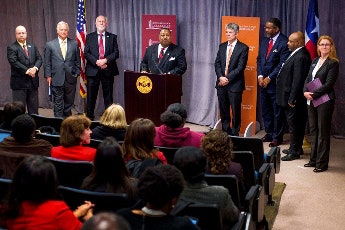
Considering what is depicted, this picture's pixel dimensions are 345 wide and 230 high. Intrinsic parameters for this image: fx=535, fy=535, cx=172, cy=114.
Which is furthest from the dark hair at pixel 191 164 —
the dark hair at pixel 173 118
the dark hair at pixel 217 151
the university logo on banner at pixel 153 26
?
the university logo on banner at pixel 153 26

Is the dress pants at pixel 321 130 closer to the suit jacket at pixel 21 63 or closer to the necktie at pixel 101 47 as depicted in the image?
the necktie at pixel 101 47

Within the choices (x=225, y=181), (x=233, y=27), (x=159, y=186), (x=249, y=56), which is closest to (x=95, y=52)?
(x=233, y=27)

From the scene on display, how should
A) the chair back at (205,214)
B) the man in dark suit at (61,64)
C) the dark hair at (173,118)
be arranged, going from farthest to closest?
the man in dark suit at (61,64), the dark hair at (173,118), the chair back at (205,214)

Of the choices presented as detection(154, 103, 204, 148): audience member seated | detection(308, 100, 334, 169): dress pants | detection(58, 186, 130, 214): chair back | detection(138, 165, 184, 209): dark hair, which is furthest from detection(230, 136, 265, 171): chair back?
detection(138, 165, 184, 209): dark hair

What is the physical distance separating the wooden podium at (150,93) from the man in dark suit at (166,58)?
31 centimetres

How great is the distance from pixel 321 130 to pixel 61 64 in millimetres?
4126

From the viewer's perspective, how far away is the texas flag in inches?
289

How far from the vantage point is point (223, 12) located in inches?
339

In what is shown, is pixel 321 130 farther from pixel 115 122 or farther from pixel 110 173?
pixel 110 173

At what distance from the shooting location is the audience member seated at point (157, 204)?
245cm

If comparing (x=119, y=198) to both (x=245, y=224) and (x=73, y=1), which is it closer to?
(x=245, y=224)

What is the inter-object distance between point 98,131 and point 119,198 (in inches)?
81.3

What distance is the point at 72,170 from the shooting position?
3.82 meters

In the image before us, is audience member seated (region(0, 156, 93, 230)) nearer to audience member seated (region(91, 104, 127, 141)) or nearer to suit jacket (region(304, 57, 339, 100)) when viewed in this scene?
audience member seated (region(91, 104, 127, 141))
